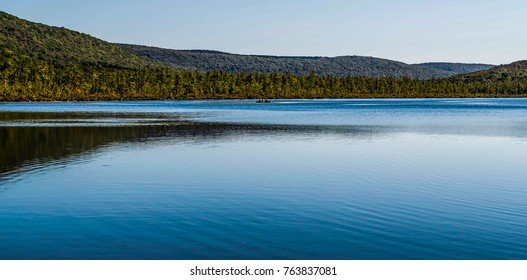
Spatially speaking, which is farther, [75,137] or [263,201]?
[75,137]

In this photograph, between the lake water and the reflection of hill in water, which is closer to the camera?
Result: the lake water

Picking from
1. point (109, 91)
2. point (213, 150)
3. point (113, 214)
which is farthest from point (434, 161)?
point (109, 91)

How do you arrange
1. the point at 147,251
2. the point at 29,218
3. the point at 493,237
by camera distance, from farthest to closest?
the point at 29,218
the point at 493,237
the point at 147,251

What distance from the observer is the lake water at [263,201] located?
13.4 m

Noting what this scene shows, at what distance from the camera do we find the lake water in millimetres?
13367

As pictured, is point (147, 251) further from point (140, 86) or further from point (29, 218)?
point (140, 86)

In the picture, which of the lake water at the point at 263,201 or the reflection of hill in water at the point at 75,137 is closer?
the lake water at the point at 263,201

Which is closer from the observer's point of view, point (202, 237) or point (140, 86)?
point (202, 237)

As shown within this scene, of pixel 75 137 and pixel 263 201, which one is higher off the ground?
pixel 75 137

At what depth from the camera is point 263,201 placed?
18.8 meters
